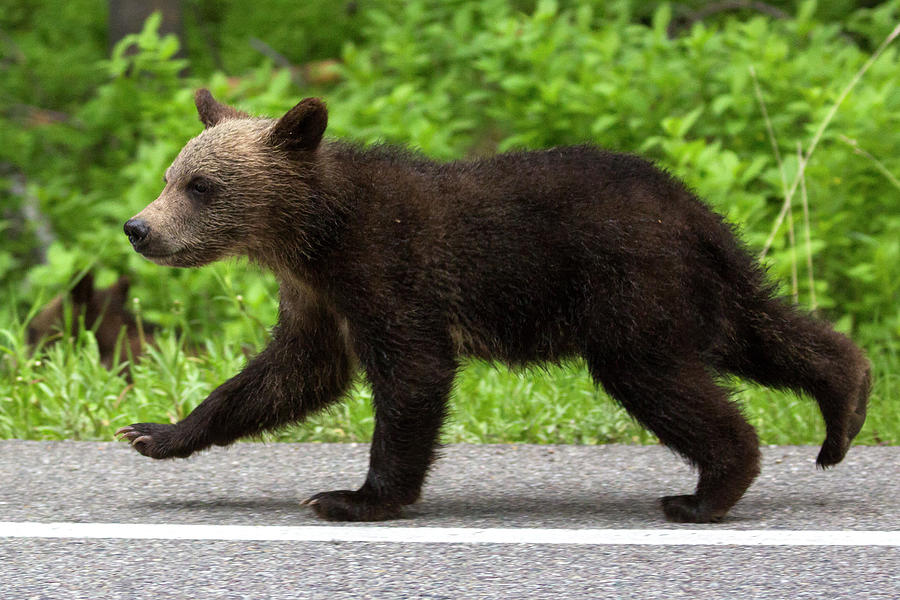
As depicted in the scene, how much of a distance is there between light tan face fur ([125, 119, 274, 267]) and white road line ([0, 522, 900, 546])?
92 cm

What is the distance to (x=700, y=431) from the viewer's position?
3820 mm

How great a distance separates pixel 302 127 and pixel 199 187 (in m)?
0.40

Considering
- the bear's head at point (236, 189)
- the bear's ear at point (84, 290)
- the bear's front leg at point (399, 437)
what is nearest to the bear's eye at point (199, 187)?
the bear's head at point (236, 189)

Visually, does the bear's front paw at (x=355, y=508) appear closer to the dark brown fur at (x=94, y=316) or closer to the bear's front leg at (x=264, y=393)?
the bear's front leg at (x=264, y=393)

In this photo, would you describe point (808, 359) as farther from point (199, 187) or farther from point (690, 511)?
point (199, 187)

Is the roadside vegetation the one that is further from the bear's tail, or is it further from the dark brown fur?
the bear's tail

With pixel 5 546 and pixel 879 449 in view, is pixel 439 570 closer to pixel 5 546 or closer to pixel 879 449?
pixel 5 546

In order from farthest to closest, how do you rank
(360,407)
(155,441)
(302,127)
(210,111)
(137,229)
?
(360,407) → (210,111) → (155,441) → (302,127) → (137,229)

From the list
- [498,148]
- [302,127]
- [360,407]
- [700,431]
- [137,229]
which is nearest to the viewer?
[700,431]

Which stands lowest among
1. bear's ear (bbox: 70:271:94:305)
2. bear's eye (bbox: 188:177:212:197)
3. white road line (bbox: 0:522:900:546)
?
bear's ear (bbox: 70:271:94:305)

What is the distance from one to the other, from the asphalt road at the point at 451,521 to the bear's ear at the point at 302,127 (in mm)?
1204

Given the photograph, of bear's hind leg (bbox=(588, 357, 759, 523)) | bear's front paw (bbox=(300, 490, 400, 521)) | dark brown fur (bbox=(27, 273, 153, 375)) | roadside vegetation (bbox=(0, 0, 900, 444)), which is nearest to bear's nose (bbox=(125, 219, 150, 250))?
roadside vegetation (bbox=(0, 0, 900, 444))

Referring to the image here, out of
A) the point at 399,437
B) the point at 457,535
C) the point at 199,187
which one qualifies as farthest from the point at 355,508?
the point at 199,187

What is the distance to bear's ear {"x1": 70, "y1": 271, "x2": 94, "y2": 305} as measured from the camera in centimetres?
754
